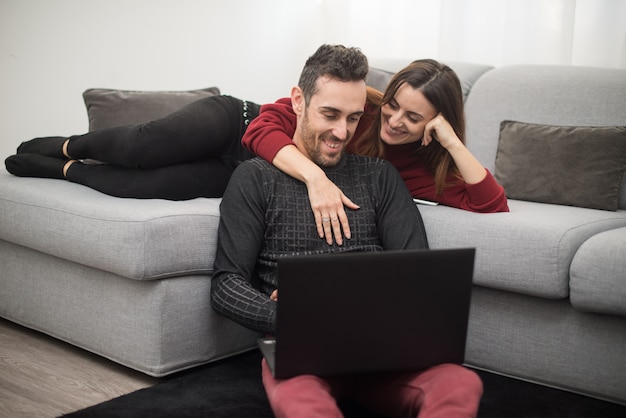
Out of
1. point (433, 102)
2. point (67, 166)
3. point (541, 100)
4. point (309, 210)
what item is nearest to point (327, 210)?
point (309, 210)

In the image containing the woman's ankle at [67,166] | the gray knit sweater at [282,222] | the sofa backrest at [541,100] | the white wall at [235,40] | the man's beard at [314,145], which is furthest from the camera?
the white wall at [235,40]

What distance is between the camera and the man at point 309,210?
167cm

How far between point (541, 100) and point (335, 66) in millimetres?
1098

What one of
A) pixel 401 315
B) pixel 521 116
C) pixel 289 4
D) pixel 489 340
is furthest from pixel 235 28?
pixel 401 315

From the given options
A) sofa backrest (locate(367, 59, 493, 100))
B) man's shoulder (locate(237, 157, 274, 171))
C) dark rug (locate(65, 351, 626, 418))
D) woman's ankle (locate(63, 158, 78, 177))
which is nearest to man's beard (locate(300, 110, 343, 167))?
man's shoulder (locate(237, 157, 274, 171))

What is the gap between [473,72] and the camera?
289 cm

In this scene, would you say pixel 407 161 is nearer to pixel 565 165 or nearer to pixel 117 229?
pixel 565 165

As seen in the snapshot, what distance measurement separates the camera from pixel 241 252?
1740 millimetres

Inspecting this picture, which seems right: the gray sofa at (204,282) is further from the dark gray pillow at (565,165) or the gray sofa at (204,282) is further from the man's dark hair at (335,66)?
the man's dark hair at (335,66)

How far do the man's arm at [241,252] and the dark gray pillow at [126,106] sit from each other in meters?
0.93

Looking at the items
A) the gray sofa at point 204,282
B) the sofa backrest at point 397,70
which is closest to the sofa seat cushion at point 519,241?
the gray sofa at point 204,282

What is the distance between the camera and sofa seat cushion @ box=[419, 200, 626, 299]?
1816 mm

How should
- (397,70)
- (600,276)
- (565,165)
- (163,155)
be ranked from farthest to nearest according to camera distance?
(397,70)
(565,165)
(163,155)
(600,276)

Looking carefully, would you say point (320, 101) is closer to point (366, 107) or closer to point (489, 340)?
point (366, 107)
